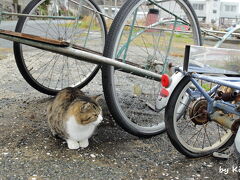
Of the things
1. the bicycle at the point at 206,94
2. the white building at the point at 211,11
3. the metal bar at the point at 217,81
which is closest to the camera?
the metal bar at the point at 217,81

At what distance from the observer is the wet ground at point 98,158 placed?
1.98 metres

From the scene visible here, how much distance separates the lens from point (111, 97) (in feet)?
7.38

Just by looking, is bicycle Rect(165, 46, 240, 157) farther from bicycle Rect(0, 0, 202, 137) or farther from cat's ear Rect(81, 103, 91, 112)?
cat's ear Rect(81, 103, 91, 112)

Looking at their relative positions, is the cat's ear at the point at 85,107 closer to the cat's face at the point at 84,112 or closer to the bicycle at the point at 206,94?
the cat's face at the point at 84,112

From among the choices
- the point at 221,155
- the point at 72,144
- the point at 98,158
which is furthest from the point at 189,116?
the point at 72,144

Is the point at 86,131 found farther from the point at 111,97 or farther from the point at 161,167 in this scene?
the point at 161,167

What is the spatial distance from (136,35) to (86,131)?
129 centimetres

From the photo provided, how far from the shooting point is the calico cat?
86.9 inches

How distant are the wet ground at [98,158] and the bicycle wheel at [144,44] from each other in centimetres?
18

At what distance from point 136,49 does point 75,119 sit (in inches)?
78.9

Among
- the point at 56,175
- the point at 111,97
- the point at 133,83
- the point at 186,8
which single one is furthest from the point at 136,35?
the point at 56,175

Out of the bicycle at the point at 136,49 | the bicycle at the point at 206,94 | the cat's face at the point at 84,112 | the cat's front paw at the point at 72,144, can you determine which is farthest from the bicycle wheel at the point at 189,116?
the cat's front paw at the point at 72,144

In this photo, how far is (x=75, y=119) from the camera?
7.24 ft

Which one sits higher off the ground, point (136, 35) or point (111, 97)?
point (136, 35)
